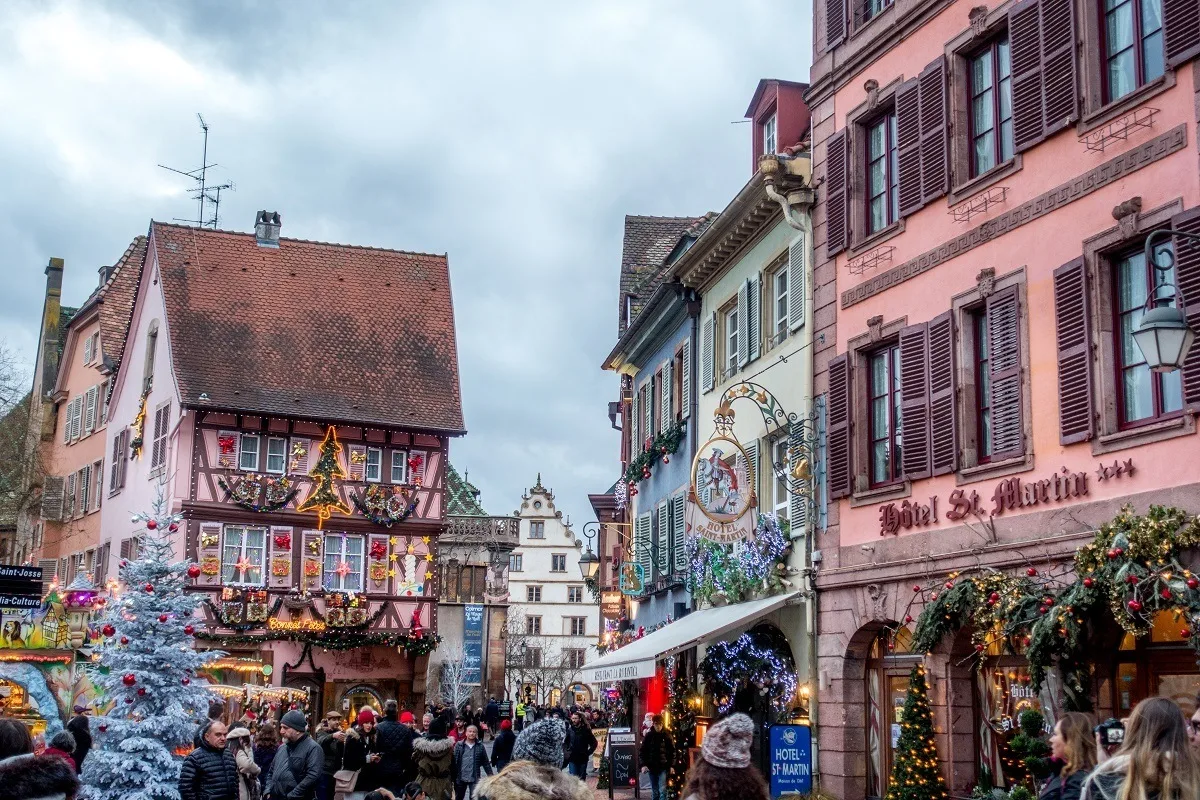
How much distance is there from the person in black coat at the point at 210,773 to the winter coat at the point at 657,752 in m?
10.9

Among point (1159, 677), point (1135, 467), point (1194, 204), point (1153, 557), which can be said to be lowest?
point (1159, 677)

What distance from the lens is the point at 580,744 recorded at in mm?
27016

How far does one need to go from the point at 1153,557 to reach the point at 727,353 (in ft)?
43.9

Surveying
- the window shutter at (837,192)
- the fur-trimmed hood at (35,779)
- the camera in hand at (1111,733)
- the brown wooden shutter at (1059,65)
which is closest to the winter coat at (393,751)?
→ the window shutter at (837,192)

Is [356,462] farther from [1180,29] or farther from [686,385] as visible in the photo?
[1180,29]

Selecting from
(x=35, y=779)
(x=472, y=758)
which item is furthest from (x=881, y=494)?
(x=35, y=779)

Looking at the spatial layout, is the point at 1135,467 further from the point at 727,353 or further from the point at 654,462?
the point at 654,462

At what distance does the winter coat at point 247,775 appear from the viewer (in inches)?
555

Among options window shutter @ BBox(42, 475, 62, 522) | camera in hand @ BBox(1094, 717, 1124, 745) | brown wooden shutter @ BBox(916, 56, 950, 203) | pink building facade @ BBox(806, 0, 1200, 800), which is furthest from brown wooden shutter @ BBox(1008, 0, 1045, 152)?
window shutter @ BBox(42, 475, 62, 522)

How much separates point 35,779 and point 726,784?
276cm

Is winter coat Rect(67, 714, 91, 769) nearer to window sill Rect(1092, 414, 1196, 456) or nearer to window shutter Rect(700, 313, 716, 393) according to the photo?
window sill Rect(1092, 414, 1196, 456)

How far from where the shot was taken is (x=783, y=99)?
947 inches

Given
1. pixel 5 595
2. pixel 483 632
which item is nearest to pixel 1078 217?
pixel 5 595

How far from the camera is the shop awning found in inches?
793
